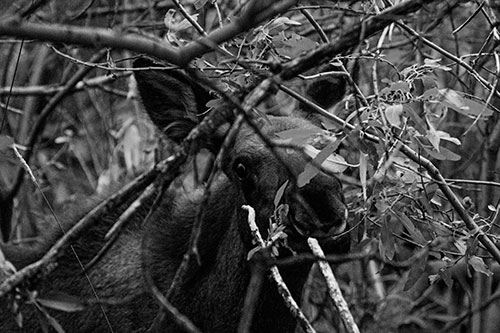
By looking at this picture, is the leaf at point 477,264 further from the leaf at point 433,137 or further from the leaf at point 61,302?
the leaf at point 61,302

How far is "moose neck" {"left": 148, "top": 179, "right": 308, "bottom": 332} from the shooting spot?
15.7 feet

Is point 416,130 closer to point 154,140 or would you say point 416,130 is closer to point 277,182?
point 277,182

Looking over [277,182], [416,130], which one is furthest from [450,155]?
[277,182]

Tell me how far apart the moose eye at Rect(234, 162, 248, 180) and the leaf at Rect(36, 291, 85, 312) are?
1523 millimetres

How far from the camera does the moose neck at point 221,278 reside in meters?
4.79

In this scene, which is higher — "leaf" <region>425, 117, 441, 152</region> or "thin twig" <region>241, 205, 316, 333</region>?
"leaf" <region>425, 117, 441, 152</region>

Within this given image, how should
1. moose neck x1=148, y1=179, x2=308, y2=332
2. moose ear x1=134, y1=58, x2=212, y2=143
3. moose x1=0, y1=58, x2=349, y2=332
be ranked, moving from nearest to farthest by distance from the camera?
moose x1=0, y1=58, x2=349, y2=332
moose neck x1=148, y1=179, x2=308, y2=332
moose ear x1=134, y1=58, x2=212, y2=143

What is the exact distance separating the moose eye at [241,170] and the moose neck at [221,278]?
0.12 metres

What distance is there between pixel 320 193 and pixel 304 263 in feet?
1.42

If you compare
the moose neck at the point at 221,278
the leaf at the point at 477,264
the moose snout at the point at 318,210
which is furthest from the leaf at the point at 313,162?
the moose neck at the point at 221,278

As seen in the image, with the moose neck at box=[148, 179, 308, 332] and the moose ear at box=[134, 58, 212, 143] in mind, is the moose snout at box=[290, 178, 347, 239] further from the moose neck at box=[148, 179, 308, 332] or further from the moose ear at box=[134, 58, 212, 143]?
the moose ear at box=[134, 58, 212, 143]

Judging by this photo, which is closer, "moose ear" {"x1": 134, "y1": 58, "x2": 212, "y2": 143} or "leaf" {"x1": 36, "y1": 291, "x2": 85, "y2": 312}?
"leaf" {"x1": 36, "y1": 291, "x2": 85, "y2": 312}

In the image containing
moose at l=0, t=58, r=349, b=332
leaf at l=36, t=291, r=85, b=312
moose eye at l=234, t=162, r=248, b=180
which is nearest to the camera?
leaf at l=36, t=291, r=85, b=312

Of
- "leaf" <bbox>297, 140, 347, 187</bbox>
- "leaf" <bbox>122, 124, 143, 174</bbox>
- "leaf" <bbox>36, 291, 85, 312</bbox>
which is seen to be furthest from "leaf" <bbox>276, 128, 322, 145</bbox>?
"leaf" <bbox>122, 124, 143, 174</bbox>
